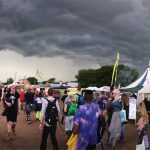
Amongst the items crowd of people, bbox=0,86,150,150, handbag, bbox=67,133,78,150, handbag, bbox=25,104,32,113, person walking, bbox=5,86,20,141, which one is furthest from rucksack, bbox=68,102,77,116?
handbag, bbox=25,104,32,113

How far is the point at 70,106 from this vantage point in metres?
17.0

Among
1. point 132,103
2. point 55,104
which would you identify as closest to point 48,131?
point 55,104

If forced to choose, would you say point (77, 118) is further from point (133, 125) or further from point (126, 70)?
point (126, 70)

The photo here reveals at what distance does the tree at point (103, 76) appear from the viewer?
435ft

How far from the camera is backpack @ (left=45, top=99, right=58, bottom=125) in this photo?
14117 mm

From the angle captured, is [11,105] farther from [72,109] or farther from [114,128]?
[114,128]

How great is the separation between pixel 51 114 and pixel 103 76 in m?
121

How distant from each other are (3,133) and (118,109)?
5266 mm

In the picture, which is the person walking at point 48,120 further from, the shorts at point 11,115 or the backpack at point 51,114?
the shorts at point 11,115

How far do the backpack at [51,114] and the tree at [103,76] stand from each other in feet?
377

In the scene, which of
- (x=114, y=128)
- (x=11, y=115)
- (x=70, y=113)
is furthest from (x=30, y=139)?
(x=114, y=128)

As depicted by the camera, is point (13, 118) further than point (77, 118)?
Yes

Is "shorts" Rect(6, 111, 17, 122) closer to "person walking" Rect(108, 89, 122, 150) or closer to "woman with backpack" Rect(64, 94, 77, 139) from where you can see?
"woman with backpack" Rect(64, 94, 77, 139)

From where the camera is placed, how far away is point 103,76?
134375mm
